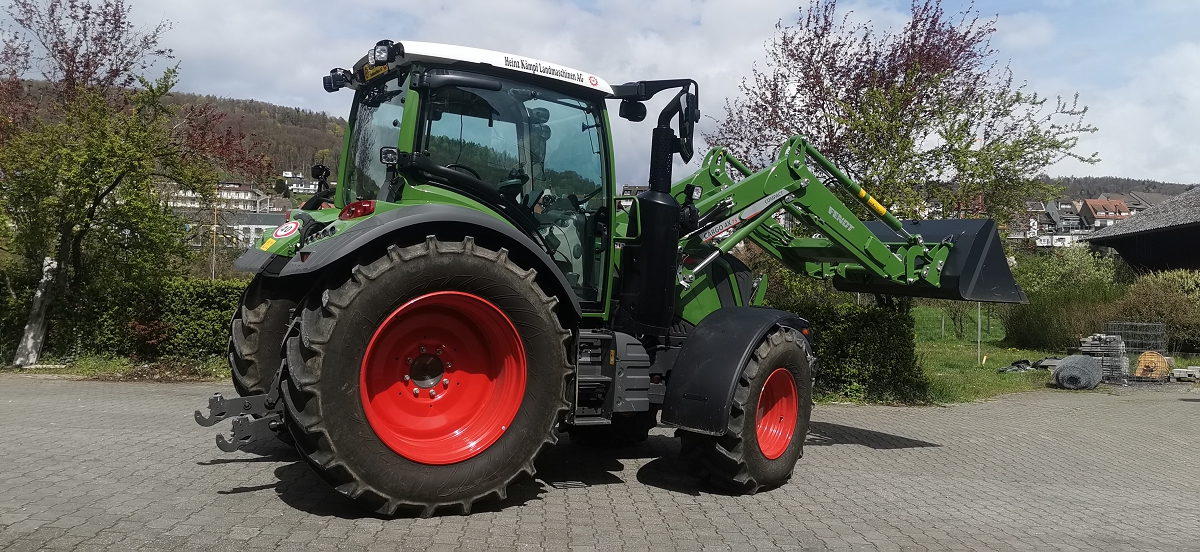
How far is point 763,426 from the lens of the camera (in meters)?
6.38

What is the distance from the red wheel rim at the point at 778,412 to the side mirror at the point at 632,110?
6.84ft

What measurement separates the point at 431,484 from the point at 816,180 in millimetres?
4236

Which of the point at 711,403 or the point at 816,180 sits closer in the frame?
the point at 711,403

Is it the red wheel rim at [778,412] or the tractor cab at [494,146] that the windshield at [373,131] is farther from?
the red wheel rim at [778,412]

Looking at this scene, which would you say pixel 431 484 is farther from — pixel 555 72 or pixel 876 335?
pixel 876 335

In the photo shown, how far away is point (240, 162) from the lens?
1309cm

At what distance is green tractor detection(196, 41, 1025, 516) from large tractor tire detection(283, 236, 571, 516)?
0.04 feet

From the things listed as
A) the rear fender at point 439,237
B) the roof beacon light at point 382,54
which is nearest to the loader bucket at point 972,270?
the rear fender at point 439,237

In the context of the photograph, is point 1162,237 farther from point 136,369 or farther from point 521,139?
point 136,369

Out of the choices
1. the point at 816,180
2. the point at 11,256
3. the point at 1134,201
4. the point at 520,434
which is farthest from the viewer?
the point at 1134,201

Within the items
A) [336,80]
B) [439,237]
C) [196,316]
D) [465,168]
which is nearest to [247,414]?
[439,237]

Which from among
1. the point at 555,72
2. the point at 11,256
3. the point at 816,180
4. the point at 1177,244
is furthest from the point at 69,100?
the point at 1177,244

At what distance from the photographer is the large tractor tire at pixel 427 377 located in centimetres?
453

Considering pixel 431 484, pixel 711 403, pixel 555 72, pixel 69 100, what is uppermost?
Answer: pixel 69 100
